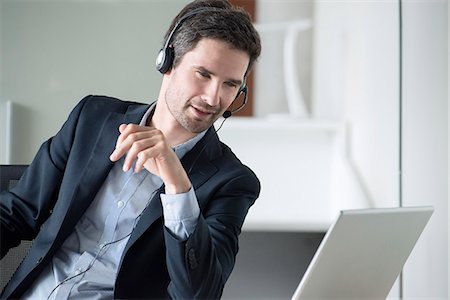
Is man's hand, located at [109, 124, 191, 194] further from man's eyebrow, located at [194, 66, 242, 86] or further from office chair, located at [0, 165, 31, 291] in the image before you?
office chair, located at [0, 165, 31, 291]

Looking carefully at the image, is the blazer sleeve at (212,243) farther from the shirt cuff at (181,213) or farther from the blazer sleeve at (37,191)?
the blazer sleeve at (37,191)

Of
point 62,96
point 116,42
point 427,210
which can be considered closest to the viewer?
point 427,210

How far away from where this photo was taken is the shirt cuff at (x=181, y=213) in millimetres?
968

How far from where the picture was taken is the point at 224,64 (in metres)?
1.11

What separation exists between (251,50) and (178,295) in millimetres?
352

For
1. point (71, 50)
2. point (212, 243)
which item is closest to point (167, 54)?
point (212, 243)

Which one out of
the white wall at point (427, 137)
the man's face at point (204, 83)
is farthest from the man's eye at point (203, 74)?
the white wall at point (427, 137)

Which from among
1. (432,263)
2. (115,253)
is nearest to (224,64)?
(115,253)

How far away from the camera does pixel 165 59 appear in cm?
116

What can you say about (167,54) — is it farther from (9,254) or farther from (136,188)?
(9,254)

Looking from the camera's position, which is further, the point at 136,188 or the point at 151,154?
the point at 136,188

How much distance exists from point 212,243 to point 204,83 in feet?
0.79

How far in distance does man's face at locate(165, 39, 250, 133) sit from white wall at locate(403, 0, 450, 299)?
0.96 meters

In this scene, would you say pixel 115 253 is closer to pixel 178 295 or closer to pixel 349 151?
pixel 178 295
